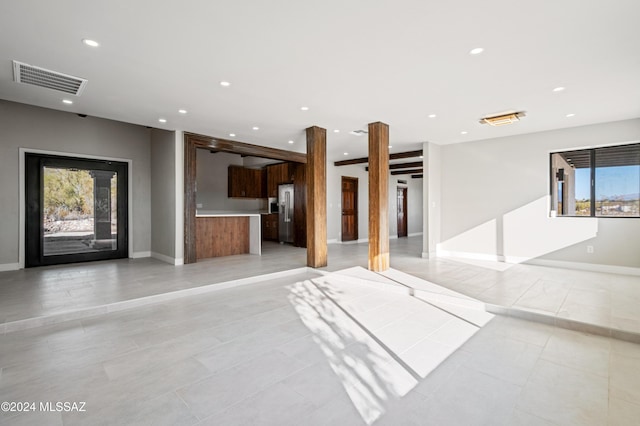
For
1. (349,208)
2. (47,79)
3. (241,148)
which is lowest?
(349,208)

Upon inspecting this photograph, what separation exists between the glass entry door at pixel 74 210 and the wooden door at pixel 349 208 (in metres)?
6.13

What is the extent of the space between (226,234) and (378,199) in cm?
390

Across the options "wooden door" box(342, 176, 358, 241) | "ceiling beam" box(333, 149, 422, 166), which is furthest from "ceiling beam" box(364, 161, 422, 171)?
"ceiling beam" box(333, 149, 422, 166)

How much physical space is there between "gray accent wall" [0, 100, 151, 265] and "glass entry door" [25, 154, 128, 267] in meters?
0.19

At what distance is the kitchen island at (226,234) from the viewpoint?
6980mm

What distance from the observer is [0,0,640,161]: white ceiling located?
2488 millimetres

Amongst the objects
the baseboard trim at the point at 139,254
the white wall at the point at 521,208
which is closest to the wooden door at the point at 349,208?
the white wall at the point at 521,208

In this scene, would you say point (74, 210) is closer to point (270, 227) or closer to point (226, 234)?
point (226, 234)

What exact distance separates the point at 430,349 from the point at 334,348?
0.86m

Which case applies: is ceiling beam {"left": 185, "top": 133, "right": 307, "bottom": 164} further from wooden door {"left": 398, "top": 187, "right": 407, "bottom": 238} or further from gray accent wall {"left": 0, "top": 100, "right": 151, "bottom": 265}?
wooden door {"left": 398, "top": 187, "right": 407, "bottom": 238}

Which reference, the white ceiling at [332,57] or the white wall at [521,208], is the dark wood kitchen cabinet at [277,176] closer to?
the white ceiling at [332,57]

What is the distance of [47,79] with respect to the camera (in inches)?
147

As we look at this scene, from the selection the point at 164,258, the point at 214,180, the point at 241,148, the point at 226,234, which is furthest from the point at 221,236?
the point at 214,180

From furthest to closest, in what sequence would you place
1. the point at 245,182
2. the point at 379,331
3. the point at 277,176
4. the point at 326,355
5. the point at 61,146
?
1. the point at 245,182
2. the point at 277,176
3. the point at 61,146
4. the point at 379,331
5. the point at 326,355
